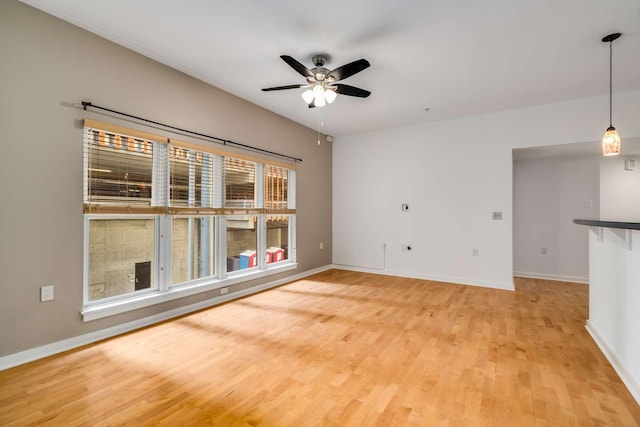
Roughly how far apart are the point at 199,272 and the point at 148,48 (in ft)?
8.68

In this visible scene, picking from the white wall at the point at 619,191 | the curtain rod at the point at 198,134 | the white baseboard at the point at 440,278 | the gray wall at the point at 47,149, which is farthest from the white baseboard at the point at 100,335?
the white wall at the point at 619,191

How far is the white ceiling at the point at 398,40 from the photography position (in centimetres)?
239

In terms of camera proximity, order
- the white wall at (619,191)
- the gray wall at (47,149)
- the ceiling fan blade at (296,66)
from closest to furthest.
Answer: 1. the gray wall at (47,149)
2. the ceiling fan blade at (296,66)
3. the white wall at (619,191)

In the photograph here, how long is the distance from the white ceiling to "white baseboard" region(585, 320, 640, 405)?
9.21 feet

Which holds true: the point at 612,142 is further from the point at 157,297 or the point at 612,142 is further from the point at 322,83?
the point at 157,297

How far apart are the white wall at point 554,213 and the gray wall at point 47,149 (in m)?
6.28

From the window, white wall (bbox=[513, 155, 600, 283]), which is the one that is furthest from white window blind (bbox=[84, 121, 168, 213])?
white wall (bbox=[513, 155, 600, 283])

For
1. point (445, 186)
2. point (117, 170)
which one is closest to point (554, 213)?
point (445, 186)

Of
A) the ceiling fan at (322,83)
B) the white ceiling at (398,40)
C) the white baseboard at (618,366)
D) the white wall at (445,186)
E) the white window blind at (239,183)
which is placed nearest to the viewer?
the white baseboard at (618,366)

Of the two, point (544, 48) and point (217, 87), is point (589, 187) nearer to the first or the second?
point (544, 48)

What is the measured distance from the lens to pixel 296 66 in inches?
106

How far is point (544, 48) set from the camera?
2930 mm

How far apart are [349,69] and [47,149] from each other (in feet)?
9.03

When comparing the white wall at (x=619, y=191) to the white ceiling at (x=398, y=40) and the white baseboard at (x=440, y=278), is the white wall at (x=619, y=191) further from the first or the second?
the white baseboard at (x=440, y=278)
